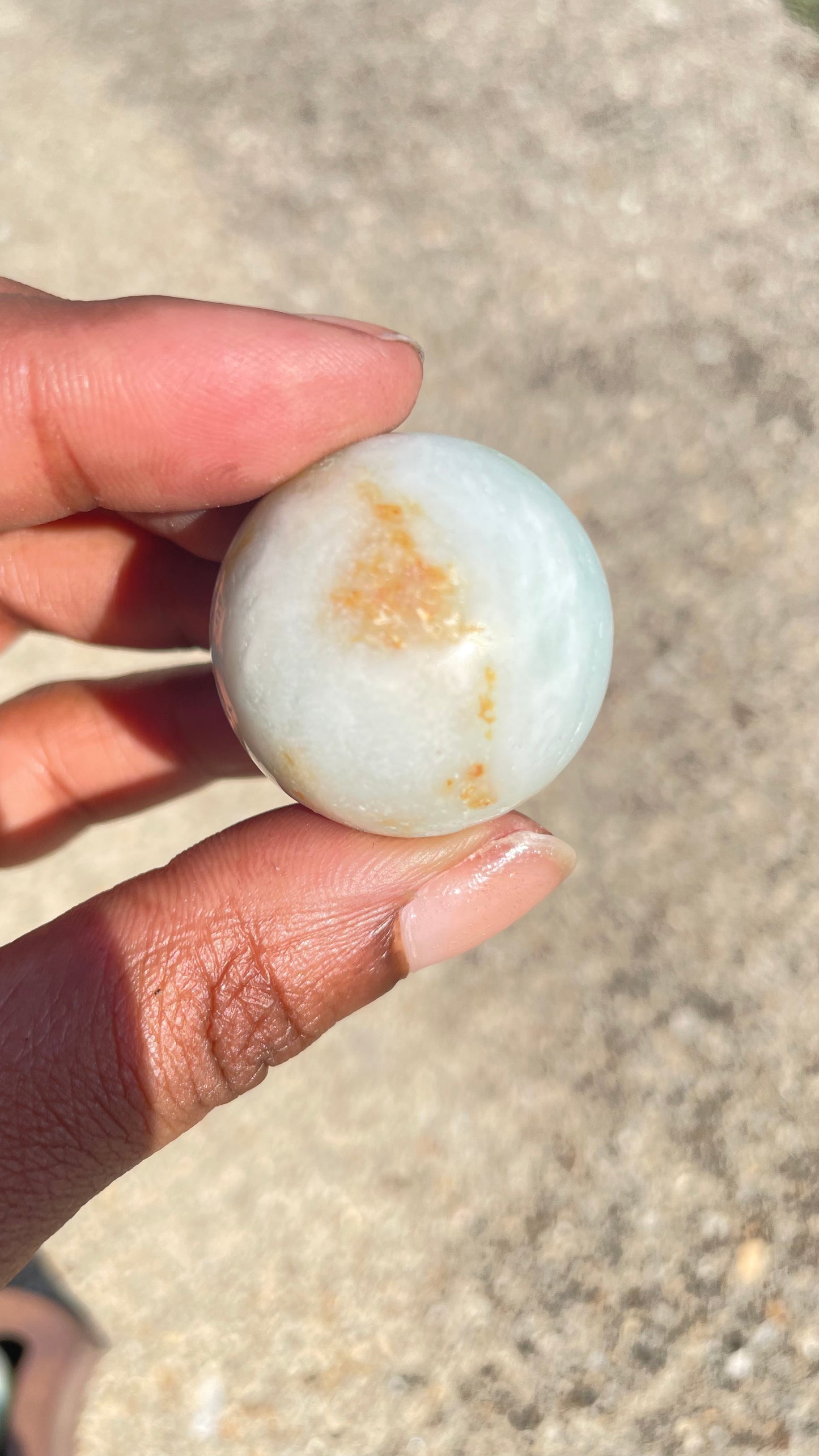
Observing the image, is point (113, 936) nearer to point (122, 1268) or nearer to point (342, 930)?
point (342, 930)

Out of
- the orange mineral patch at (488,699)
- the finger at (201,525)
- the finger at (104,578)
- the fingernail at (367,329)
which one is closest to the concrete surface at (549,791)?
the finger at (104,578)

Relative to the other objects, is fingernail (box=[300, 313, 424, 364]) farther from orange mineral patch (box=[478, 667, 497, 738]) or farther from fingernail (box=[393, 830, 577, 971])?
fingernail (box=[393, 830, 577, 971])

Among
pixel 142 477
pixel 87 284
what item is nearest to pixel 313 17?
pixel 87 284

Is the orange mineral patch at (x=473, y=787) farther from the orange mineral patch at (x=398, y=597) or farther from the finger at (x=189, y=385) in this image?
the finger at (x=189, y=385)

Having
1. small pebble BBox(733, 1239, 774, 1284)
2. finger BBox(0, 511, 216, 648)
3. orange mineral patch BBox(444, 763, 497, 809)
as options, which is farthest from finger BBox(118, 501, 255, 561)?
small pebble BBox(733, 1239, 774, 1284)

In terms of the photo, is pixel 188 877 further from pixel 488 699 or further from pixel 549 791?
pixel 549 791
